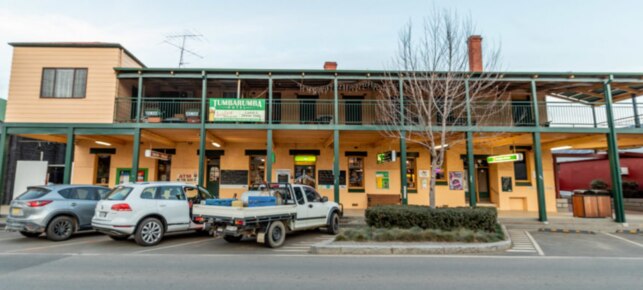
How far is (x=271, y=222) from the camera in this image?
814cm

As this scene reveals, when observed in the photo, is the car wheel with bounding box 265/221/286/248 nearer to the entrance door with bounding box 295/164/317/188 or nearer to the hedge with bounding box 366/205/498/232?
the hedge with bounding box 366/205/498/232

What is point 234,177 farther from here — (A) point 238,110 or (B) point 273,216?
(B) point 273,216

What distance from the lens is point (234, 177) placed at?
16.6 meters

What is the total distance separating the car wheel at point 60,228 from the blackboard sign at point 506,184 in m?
17.8

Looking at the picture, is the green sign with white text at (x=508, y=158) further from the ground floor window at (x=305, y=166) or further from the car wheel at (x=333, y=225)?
the ground floor window at (x=305, y=166)

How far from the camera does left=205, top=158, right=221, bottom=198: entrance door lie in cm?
1677

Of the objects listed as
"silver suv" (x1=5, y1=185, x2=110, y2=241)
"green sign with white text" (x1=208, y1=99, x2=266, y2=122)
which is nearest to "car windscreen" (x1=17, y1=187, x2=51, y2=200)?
"silver suv" (x1=5, y1=185, x2=110, y2=241)

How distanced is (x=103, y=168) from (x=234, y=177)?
6.86m

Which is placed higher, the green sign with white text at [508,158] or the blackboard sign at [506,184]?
the green sign with white text at [508,158]

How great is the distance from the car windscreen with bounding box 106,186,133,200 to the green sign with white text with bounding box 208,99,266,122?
5197 mm

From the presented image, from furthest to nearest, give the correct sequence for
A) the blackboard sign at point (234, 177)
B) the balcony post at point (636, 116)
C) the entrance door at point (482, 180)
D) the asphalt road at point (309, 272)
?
the entrance door at point (482, 180)
the blackboard sign at point (234, 177)
the balcony post at point (636, 116)
the asphalt road at point (309, 272)

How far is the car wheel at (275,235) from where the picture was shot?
7949 millimetres

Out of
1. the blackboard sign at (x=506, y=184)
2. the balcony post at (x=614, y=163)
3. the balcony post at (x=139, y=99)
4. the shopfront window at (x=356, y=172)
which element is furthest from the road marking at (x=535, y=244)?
the balcony post at (x=139, y=99)

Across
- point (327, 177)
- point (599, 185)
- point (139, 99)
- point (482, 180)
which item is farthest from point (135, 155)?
point (599, 185)
